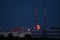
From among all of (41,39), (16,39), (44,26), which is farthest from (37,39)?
(44,26)

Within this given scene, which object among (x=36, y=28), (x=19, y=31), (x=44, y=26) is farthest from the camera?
(x=36, y=28)

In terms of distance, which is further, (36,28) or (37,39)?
(36,28)

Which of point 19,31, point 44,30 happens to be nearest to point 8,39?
point 19,31

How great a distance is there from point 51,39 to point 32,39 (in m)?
0.67

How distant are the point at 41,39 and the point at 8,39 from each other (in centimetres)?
113

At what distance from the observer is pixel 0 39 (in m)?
5.93

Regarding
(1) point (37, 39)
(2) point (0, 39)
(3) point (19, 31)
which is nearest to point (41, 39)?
(1) point (37, 39)

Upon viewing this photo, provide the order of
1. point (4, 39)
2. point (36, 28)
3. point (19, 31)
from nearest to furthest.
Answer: point (4, 39)
point (19, 31)
point (36, 28)

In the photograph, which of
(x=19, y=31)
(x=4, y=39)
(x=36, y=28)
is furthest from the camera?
(x=36, y=28)

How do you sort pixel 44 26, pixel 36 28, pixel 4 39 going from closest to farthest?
pixel 4 39, pixel 44 26, pixel 36 28

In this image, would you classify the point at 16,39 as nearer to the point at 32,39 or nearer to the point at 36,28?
the point at 32,39

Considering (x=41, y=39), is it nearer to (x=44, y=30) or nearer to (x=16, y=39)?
(x=16, y=39)

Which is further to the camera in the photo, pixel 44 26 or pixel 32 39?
pixel 44 26

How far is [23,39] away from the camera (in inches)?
236
